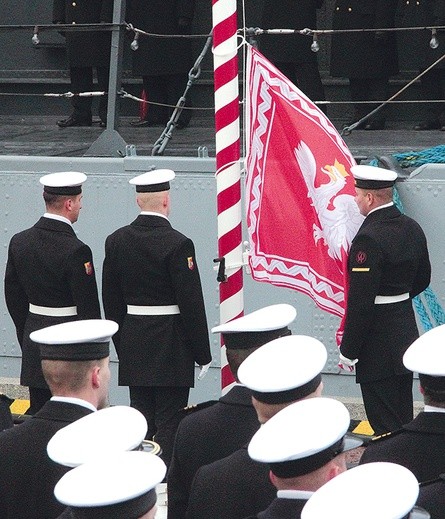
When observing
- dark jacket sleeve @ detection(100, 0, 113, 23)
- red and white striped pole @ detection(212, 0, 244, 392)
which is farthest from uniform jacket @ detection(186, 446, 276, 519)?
dark jacket sleeve @ detection(100, 0, 113, 23)

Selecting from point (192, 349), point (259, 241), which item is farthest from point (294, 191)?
point (192, 349)

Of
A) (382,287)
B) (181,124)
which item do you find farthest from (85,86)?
(382,287)

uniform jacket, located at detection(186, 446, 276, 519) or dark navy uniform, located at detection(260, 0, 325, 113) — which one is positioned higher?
dark navy uniform, located at detection(260, 0, 325, 113)

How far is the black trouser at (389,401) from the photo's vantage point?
597 cm

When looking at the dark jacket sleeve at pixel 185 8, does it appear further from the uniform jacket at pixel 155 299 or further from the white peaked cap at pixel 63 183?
the uniform jacket at pixel 155 299

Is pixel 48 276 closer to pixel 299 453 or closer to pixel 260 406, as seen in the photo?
pixel 260 406

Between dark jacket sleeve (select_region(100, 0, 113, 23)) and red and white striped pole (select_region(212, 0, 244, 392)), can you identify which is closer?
red and white striped pole (select_region(212, 0, 244, 392))

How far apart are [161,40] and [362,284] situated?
13.5 feet

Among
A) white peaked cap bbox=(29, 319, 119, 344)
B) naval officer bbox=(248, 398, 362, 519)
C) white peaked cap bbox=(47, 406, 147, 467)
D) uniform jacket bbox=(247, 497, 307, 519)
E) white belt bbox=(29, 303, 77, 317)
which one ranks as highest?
naval officer bbox=(248, 398, 362, 519)

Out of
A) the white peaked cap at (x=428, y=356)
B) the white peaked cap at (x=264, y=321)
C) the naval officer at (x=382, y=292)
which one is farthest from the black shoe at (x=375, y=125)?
the white peaked cap at (x=428, y=356)

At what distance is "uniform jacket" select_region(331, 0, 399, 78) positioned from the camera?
29.3 feet

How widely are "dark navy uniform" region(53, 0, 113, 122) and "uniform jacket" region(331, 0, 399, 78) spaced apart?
169cm

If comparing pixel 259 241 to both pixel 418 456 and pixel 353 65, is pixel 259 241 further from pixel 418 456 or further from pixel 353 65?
pixel 353 65

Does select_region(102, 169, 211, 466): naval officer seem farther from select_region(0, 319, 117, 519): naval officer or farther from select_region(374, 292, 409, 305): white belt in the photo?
select_region(0, 319, 117, 519): naval officer
